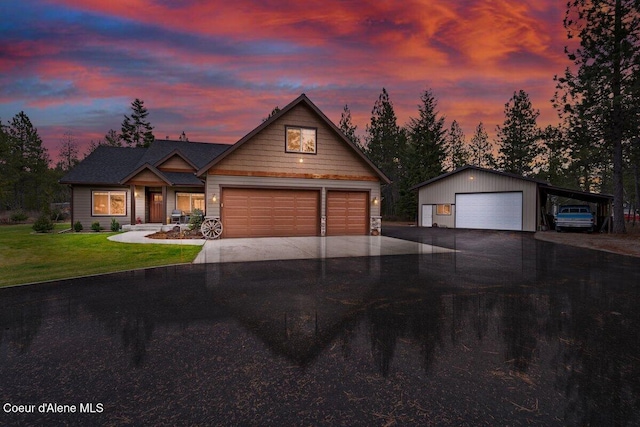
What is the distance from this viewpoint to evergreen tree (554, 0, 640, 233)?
63.0 feet

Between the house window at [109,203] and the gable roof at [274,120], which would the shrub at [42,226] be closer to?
the house window at [109,203]

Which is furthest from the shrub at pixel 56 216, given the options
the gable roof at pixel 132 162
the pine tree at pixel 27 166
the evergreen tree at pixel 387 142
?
the evergreen tree at pixel 387 142

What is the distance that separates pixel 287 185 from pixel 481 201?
681 inches

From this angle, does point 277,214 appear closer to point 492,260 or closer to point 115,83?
point 492,260

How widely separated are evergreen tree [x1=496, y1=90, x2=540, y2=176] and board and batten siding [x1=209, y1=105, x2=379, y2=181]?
34900 millimetres

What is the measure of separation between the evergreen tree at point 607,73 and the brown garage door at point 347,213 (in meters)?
17.9

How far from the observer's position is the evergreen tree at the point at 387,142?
149 ft

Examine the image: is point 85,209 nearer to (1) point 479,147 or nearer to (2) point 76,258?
(2) point 76,258

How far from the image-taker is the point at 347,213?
18.0 m

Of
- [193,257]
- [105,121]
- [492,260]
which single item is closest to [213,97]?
[193,257]

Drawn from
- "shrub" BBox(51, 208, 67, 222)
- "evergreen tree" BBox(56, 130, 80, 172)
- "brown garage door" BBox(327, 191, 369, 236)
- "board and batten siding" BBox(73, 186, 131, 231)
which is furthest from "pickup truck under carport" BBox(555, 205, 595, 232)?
"evergreen tree" BBox(56, 130, 80, 172)

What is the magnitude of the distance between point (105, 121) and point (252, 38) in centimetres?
4619

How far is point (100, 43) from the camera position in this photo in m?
16.2

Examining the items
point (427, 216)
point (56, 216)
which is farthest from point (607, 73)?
point (56, 216)
